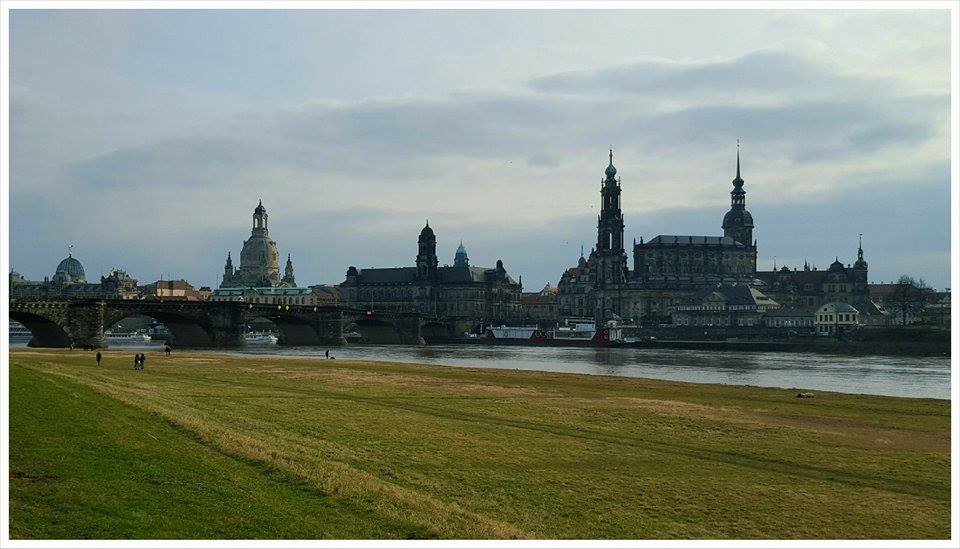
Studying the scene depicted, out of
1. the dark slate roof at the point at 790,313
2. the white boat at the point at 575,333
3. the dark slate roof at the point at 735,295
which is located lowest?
the white boat at the point at 575,333

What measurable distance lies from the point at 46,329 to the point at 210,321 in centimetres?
2432

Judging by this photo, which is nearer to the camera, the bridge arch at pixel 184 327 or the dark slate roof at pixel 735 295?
the bridge arch at pixel 184 327

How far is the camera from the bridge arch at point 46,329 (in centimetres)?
9100

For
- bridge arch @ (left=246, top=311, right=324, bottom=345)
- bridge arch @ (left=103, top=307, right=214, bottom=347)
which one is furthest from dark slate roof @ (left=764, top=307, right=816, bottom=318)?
bridge arch @ (left=103, top=307, right=214, bottom=347)

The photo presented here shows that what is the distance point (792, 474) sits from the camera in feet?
64.4

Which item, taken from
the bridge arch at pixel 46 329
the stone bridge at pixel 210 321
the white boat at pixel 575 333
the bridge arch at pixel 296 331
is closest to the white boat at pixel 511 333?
the white boat at pixel 575 333

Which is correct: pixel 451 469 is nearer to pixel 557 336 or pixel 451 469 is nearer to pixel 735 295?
pixel 557 336

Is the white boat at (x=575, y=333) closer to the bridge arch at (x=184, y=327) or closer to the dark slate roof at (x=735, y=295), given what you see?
the dark slate roof at (x=735, y=295)

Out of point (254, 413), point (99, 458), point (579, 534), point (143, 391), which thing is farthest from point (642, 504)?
point (143, 391)

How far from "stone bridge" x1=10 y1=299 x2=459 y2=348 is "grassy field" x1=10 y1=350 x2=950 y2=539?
6778 cm

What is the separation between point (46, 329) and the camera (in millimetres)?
95312

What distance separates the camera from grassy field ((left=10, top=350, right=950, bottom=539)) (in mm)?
13742

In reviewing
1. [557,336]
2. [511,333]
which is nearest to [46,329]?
[557,336]

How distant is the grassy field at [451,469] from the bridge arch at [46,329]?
6780 cm
